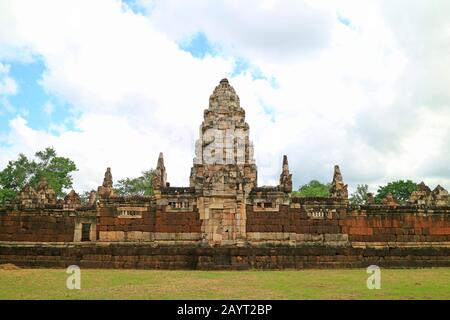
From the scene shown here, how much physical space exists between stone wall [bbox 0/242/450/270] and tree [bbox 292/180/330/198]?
43.0 m

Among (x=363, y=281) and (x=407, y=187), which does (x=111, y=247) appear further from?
(x=407, y=187)

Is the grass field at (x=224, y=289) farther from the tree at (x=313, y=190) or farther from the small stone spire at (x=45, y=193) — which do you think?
the tree at (x=313, y=190)

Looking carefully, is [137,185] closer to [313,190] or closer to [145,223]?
[313,190]

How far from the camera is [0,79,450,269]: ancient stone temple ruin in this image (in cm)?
2102

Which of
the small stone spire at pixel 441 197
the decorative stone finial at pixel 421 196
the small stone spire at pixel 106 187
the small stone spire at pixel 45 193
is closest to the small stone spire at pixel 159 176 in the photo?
the small stone spire at pixel 106 187

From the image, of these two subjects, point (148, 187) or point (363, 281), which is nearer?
point (363, 281)

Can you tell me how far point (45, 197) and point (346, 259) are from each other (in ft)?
56.0

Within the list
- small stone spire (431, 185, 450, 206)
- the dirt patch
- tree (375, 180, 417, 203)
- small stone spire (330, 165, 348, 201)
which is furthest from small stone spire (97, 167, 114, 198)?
tree (375, 180, 417, 203)

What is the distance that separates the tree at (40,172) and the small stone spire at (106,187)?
30.0 meters

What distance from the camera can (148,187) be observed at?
6431 centimetres

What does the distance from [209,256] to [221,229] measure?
217 cm

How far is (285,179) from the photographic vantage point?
2444 cm

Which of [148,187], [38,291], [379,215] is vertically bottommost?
[38,291]
